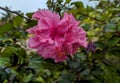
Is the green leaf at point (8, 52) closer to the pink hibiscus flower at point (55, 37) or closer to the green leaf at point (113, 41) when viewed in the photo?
the pink hibiscus flower at point (55, 37)

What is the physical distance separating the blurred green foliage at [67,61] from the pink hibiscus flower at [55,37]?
54mm

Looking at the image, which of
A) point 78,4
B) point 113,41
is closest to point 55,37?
point 113,41

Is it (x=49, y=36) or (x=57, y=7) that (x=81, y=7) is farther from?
(x=49, y=36)

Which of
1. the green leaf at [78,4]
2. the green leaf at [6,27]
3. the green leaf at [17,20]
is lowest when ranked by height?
the green leaf at [6,27]

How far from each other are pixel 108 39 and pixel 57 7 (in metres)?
0.20

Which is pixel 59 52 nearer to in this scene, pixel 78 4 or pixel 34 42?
pixel 34 42

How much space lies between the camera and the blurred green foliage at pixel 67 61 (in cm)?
95

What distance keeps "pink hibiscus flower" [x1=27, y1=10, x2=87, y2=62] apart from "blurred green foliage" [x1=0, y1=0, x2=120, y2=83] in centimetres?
5

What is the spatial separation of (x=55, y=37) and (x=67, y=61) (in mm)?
141

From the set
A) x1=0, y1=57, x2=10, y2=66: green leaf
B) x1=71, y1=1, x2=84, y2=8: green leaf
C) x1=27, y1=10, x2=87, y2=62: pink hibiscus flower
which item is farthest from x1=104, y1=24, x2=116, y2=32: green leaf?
x1=0, y1=57, x2=10, y2=66: green leaf

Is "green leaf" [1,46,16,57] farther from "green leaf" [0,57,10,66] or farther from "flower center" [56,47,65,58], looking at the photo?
"flower center" [56,47,65,58]

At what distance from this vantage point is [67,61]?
1015mm

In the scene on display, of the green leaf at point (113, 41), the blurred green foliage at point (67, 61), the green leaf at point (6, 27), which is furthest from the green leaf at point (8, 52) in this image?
the green leaf at point (113, 41)

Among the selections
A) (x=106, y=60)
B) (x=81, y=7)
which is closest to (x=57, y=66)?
(x=106, y=60)
